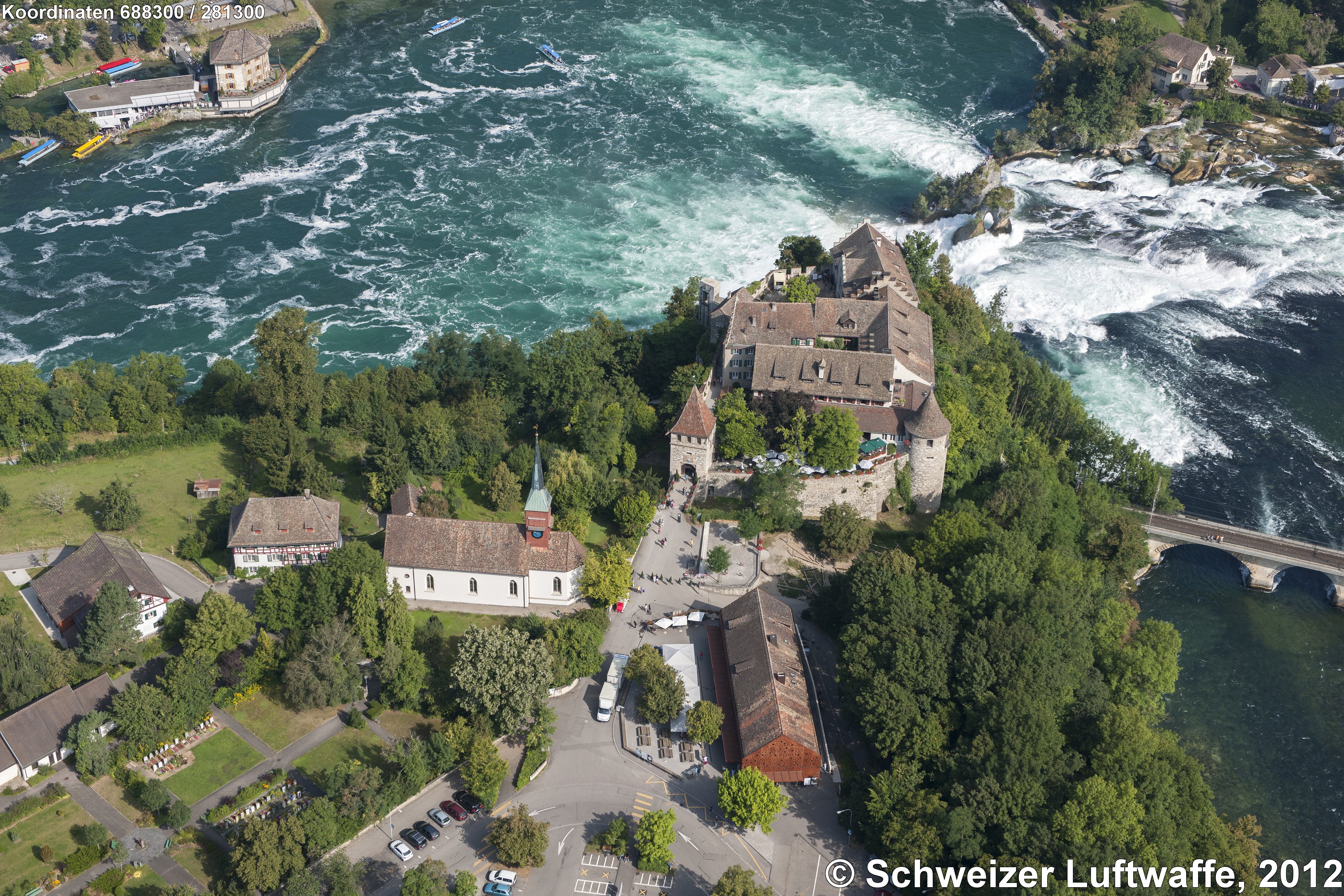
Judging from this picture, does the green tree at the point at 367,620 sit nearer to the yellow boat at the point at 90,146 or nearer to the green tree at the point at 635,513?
the green tree at the point at 635,513

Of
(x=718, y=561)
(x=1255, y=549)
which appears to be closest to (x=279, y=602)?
(x=718, y=561)

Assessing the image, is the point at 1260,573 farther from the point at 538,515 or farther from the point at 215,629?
the point at 215,629

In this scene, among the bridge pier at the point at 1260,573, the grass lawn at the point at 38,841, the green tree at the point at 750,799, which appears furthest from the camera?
the bridge pier at the point at 1260,573

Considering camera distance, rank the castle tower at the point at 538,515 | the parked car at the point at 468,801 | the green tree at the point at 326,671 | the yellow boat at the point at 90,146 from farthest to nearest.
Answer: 1. the yellow boat at the point at 90,146
2. the castle tower at the point at 538,515
3. the green tree at the point at 326,671
4. the parked car at the point at 468,801

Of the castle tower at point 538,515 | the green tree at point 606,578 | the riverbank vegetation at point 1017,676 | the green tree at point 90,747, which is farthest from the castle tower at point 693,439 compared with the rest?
the green tree at point 90,747

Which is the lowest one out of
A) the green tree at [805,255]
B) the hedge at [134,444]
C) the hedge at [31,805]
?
the hedge at [31,805]

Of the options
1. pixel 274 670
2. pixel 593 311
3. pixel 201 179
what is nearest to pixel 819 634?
pixel 274 670

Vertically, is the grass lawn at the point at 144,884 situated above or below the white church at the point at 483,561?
below
